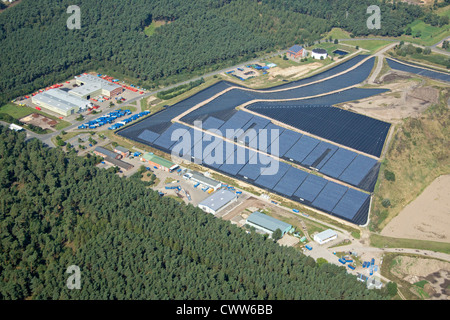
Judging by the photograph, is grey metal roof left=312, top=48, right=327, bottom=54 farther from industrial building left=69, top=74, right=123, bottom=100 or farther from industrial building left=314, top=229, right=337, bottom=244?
industrial building left=314, top=229, right=337, bottom=244

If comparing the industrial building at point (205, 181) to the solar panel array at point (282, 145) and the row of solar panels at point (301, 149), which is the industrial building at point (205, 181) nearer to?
the solar panel array at point (282, 145)

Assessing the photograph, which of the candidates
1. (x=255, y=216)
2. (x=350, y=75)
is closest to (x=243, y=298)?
(x=255, y=216)

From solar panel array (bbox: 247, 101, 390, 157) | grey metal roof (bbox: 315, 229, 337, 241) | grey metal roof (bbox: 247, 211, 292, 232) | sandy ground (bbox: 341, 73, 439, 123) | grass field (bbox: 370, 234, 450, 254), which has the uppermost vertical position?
sandy ground (bbox: 341, 73, 439, 123)

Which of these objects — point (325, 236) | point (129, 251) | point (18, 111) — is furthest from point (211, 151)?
point (18, 111)

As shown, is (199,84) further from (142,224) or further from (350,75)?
(142,224)

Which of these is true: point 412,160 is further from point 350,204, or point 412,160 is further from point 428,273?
point 428,273

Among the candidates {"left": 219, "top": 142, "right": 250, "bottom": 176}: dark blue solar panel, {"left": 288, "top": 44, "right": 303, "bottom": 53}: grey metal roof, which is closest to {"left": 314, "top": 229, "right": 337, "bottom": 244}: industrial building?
{"left": 219, "top": 142, "right": 250, "bottom": 176}: dark blue solar panel

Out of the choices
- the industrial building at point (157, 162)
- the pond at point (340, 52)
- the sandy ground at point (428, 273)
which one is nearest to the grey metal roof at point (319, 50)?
the pond at point (340, 52)
